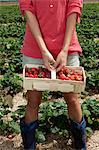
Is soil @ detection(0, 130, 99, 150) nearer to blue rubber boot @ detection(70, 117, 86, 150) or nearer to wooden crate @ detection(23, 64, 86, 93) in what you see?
blue rubber boot @ detection(70, 117, 86, 150)

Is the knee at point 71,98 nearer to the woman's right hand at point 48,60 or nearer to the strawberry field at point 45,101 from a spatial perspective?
the woman's right hand at point 48,60

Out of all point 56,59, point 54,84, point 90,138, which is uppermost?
point 56,59

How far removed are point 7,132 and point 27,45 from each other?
1262 millimetres

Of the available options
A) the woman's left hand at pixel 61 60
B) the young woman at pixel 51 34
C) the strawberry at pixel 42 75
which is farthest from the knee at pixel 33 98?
the woman's left hand at pixel 61 60

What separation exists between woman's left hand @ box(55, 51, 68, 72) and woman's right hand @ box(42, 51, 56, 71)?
0.11 feet

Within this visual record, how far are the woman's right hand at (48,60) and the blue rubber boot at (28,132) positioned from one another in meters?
0.59

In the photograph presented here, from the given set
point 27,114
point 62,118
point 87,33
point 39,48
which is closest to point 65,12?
point 39,48

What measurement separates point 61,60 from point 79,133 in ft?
2.57

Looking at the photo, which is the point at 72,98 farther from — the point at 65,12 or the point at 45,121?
the point at 45,121

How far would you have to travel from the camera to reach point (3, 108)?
13.8 ft

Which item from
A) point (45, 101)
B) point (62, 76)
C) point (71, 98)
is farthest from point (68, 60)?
point (45, 101)

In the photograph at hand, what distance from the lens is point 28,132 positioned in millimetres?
3182

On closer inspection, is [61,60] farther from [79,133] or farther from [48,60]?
[79,133]

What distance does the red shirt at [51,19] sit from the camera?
277cm
